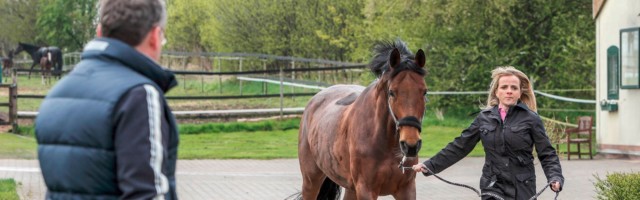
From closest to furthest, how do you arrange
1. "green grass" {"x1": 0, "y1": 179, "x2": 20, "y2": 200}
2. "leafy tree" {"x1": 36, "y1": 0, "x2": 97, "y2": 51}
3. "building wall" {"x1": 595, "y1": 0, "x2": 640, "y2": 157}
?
"green grass" {"x1": 0, "y1": 179, "x2": 20, "y2": 200} < "building wall" {"x1": 595, "y1": 0, "x2": 640, "y2": 157} < "leafy tree" {"x1": 36, "y1": 0, "x2": 97, "y2": 51}


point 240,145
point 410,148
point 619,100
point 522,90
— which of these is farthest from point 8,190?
point 619,100

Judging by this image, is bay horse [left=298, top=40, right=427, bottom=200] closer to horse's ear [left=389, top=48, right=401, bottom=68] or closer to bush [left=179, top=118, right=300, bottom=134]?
horse's ear [left=389, top=48, right=401, bottom=68]

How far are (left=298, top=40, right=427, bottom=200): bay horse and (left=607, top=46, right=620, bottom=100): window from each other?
12913 millimetres

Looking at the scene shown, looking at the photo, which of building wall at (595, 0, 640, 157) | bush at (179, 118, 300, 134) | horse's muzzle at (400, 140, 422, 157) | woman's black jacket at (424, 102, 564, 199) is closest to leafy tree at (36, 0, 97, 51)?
bush at (179, 118, 300, 134)

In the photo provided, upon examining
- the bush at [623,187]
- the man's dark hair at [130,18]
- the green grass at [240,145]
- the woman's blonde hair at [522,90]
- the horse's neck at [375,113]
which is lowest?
the green grass at [240,145]

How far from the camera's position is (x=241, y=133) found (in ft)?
92.6

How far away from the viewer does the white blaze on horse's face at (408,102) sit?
802 centimetres

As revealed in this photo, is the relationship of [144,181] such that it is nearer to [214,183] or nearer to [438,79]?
[214,183]

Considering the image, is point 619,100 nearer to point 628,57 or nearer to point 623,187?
point 628,57

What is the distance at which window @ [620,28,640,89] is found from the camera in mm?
21391

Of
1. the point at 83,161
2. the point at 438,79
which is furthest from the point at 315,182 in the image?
the point at 438,79

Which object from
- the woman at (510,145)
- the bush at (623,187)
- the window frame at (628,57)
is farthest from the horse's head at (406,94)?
the window frame at (628,57)

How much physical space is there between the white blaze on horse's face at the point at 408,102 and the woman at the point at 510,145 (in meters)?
0.32

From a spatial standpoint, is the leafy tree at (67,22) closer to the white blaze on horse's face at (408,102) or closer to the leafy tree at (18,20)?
the leafy tree at (18,20)
